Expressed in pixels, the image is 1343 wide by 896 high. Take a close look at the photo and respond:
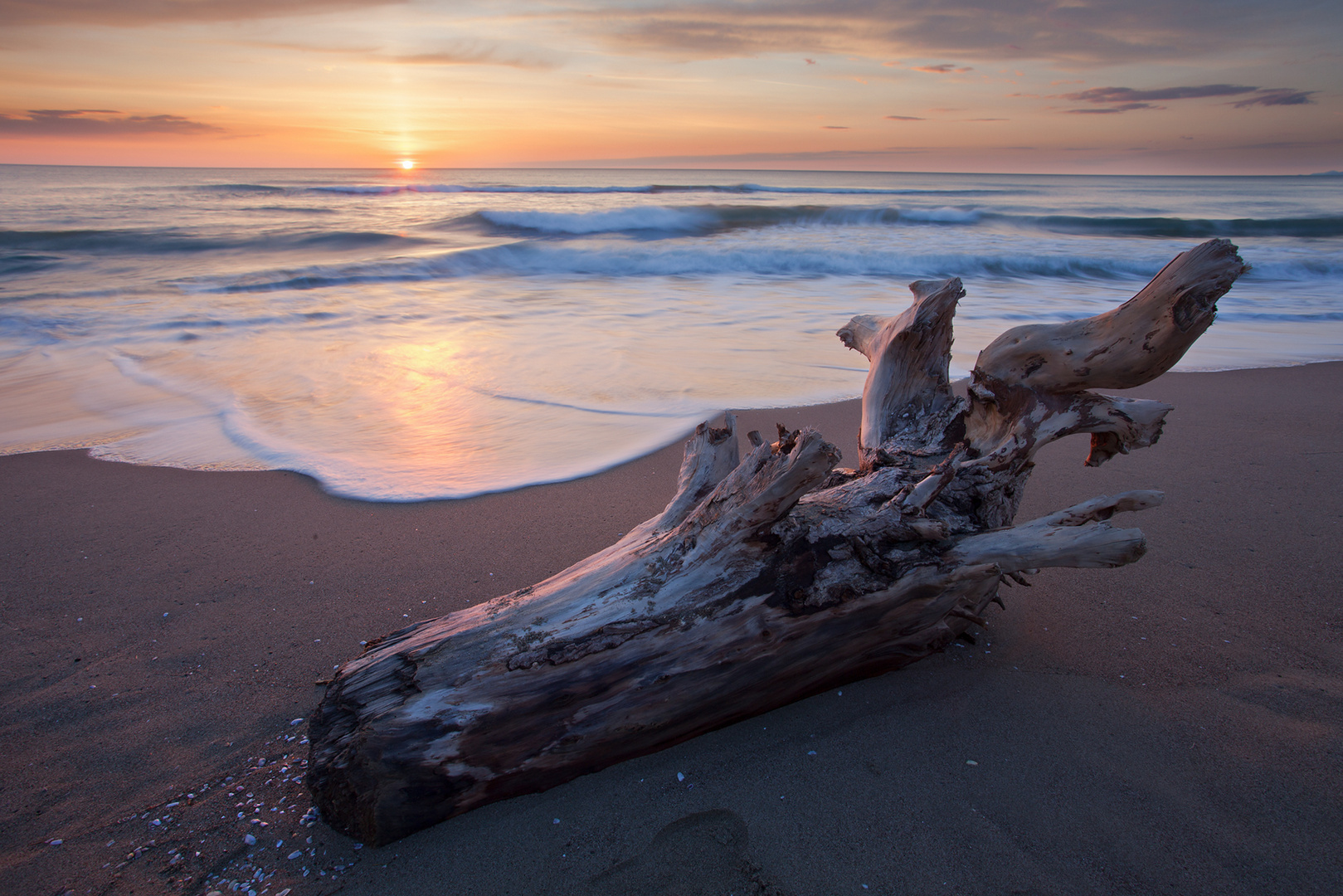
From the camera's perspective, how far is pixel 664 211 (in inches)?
896

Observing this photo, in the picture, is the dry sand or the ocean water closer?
the dry sand

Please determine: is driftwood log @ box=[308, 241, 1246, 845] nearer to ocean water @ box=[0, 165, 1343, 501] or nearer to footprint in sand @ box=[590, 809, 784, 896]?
footprint in sand @ box=[590, 809, 784, 896]

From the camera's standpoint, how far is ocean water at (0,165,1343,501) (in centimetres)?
459

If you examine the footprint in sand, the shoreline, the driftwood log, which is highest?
the driftwood log

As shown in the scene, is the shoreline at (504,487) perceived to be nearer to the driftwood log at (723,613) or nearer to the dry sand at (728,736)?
the dry sand at (728,736)

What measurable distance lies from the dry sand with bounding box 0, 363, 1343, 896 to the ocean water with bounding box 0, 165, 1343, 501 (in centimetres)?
97

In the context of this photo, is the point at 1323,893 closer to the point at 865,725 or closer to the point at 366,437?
the point at 865,725

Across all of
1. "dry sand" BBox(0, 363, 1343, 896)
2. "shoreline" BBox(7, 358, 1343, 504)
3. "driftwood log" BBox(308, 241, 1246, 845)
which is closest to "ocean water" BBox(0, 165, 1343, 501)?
"shoreline" BBox(7, 358, 1343, 504)

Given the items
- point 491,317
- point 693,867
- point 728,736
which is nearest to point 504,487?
point 728,736

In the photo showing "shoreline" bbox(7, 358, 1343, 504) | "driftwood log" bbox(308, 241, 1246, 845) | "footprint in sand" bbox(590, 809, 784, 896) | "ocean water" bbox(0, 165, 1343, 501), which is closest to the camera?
"footprint in sand" bbox(590, 809, 784, 896)

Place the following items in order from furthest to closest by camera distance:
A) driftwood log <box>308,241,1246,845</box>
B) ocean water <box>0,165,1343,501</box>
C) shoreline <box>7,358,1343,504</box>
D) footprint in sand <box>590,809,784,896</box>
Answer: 1. ocean water <box>0,165,1343,501</box>
2. shoreline <box>7,358,1343,504</box>
3. driftwood log <box>308,241,1246,845</box>
4. footprint in sand <box>590,809,784,896</box>

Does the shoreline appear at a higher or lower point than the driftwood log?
lower

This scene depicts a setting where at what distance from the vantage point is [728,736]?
1.98 m

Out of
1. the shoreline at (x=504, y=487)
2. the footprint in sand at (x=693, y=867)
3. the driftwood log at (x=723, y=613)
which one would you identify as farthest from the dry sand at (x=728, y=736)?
the shoreline at (x=504, y=487)
